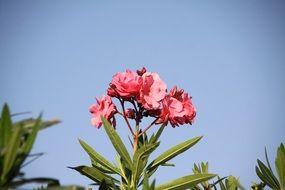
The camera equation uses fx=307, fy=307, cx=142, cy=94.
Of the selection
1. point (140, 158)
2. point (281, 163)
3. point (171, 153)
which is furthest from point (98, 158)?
point (281, 163)

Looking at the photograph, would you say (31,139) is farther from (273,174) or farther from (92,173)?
(273,174)

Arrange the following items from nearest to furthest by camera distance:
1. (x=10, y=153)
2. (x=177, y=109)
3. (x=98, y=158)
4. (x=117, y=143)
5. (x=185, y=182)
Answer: (x=10, y=153) → (x=185, y=182) → (x=117, y=143) → (x=98, y=158) → (x=177, y=109)

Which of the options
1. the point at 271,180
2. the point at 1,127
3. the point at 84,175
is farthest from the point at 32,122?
the point at 271,180

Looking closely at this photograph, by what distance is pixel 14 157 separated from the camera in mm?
935

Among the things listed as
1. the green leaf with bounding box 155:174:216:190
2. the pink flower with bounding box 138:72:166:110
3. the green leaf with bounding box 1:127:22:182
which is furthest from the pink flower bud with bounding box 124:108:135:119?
the green leaf with bounding box 1:127:22:182

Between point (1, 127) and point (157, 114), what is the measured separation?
1.34 m

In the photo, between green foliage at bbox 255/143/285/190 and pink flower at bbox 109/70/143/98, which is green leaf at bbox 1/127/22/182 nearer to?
pink flower at bbox 109/70/143/98

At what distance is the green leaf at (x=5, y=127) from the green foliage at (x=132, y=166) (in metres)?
0.79

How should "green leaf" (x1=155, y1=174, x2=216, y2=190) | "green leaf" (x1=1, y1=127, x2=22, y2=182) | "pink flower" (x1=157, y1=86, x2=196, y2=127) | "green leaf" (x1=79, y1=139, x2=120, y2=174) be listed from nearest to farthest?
1. "green leaf" (x1=1, y1=127, x2=22, y2=182)
2. "green leaf" (x1=155, y1=174, x2=216, y2=190)
3. "green leaf" (x1=79, y1=139, x2=120, y2=174)
4. "pink flower" (x1=157, y1=86, x2=196, y2=127)

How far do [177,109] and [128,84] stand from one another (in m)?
0.40

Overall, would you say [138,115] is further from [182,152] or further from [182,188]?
[182,188]

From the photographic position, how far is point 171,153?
6.67 feet

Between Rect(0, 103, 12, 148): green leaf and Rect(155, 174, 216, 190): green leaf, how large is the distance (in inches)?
42.2

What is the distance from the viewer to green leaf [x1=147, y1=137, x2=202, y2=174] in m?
2.01
